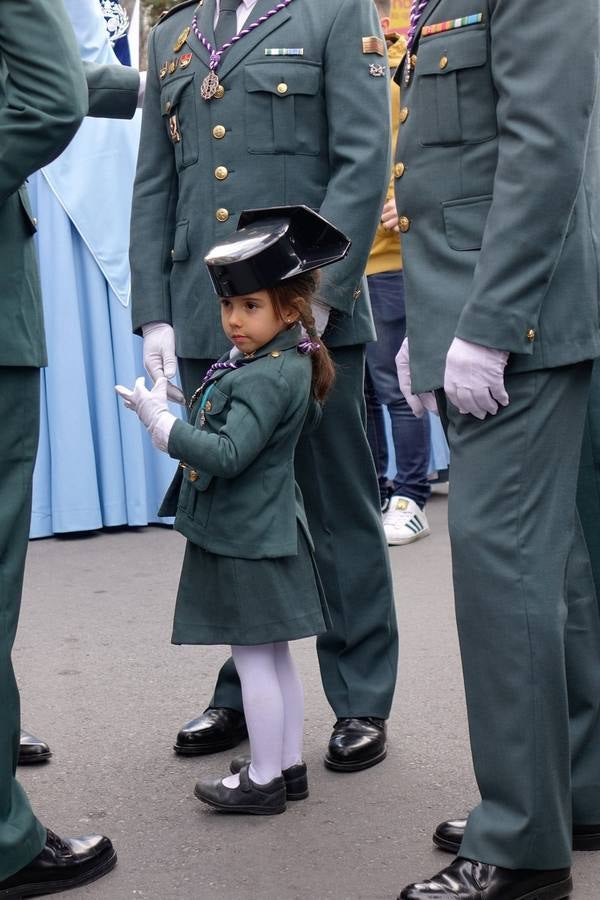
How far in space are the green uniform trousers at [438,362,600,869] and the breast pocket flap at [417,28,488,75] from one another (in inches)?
20.6

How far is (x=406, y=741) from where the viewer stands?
319cm

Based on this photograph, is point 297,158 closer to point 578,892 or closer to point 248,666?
point 248,666

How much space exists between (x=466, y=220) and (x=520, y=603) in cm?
65

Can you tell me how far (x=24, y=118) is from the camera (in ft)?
7.16

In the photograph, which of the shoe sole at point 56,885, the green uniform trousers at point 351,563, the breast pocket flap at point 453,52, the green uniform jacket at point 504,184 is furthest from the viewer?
the green uniform trousers at point 351,563

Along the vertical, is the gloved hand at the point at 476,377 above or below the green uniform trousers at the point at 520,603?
above

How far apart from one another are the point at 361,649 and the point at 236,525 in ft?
2.06

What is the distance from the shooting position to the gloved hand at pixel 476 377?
2172 mm

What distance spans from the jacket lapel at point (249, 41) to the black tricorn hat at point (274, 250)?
16.0 inches

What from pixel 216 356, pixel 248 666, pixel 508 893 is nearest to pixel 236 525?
pixel 248 666

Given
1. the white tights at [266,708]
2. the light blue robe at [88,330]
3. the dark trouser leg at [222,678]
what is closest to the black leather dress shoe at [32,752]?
the dark trouser leg at [222,678]

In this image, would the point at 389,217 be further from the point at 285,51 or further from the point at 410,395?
the point at 410,395

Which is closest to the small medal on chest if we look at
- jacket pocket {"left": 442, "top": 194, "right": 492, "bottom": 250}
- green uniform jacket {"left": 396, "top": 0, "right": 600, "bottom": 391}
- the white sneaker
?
green uniform jacket {"left": 396, "top": 0, "right": 600, "bottom": 391}

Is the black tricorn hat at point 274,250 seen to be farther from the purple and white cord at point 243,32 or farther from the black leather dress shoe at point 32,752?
the black leather dress shoe at point 32,752
